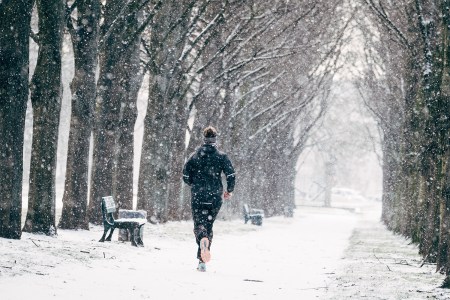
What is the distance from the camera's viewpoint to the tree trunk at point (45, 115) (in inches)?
493

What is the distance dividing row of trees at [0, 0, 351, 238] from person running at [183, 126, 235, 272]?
2.58m

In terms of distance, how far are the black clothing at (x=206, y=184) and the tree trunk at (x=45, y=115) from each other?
122 inches

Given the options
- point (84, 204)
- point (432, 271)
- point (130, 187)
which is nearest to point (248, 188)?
point (130, 187)

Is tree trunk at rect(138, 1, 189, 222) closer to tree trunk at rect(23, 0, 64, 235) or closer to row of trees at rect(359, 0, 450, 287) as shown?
row of trees at rect(359, 0, 450, 287)

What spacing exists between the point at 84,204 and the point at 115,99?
333 centimetres

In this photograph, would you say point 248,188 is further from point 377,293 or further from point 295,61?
point 377,293

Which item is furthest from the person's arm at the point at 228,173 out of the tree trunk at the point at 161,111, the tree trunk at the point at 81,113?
the tree trunk at the point at 161,111

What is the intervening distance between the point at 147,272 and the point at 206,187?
5.07ft

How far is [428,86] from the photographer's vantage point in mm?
14336

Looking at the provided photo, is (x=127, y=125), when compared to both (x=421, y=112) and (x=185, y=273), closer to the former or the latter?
(x=421, y=112)

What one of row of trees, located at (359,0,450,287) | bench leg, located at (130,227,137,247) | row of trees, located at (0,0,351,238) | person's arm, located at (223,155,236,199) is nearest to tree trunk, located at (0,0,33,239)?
row of trees, located at (0,0,351,238)

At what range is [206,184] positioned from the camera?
35.0ft

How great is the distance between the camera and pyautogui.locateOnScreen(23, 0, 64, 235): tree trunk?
12523 millimetres

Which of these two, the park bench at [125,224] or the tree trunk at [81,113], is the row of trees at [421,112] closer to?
the park bench at [125,224]
